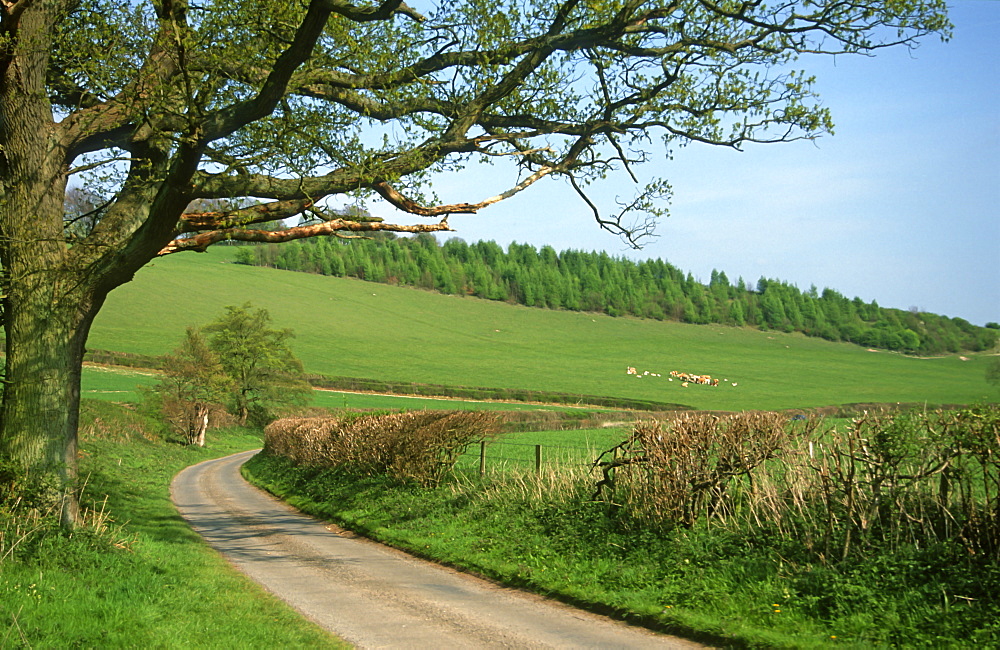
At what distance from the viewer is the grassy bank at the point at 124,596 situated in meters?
6.83

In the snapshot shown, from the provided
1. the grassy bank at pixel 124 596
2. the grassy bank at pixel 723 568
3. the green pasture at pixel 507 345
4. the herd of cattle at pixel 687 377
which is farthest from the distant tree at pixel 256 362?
the grassy bank at pixel 124 596

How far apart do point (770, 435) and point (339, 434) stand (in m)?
13.2

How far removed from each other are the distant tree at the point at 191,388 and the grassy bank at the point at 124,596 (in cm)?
3962

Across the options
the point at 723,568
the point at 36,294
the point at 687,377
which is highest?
the point at 36,294

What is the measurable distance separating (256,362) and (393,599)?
55657mm

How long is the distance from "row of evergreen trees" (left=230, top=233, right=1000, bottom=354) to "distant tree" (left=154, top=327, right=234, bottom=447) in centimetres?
7219

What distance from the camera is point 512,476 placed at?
15008mm

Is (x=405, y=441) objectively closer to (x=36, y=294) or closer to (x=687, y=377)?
(x=36, y=294)

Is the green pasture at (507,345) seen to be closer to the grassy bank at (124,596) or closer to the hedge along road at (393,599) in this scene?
the hedge along road at (393,599)

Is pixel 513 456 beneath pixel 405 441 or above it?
beneath

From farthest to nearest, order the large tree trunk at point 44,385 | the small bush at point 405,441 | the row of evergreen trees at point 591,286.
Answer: the row of evergreen trees at point 591,286 → the small bush at point 405,441 → the large tree trunk at point 44,385

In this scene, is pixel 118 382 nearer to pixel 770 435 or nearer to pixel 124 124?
pixel 124 124

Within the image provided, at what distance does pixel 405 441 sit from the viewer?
17672 mm

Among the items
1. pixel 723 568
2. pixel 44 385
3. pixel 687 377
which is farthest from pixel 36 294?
pixel 687 377
